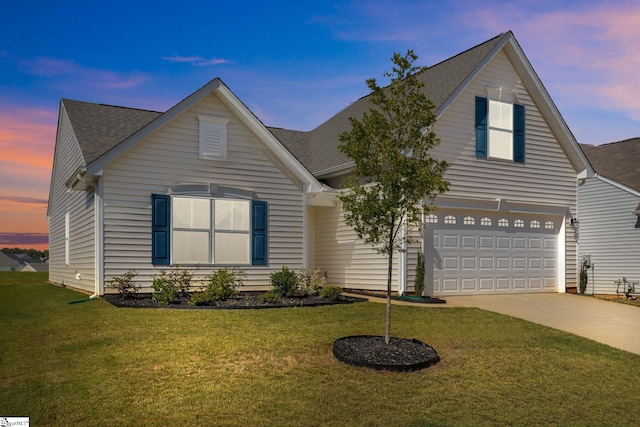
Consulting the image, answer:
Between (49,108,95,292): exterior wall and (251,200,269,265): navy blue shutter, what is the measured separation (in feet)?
13.6

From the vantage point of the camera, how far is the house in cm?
1425

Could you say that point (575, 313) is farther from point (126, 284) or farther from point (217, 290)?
point (126, 284)

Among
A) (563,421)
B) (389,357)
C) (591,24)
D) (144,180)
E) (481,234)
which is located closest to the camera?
(563,421)

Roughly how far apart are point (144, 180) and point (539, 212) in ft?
39.7

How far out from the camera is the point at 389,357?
27.3 ft

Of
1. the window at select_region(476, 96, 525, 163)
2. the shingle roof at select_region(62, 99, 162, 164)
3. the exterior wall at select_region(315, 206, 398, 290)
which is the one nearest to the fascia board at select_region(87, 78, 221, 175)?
the shingle roof at select_region(62, 99, 162, 164)

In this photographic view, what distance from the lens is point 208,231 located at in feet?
49.3

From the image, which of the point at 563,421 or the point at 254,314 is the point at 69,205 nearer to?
the point at 254,314

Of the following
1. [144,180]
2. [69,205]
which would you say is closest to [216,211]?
[144,180]

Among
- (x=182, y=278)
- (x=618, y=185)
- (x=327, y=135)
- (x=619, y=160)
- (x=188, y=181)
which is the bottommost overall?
(x=182, y=278)

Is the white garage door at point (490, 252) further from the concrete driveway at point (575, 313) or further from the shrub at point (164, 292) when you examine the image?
the shrub at point (164, 292)

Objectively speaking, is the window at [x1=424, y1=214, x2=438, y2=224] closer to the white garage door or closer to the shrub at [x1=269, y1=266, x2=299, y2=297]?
the white garage door

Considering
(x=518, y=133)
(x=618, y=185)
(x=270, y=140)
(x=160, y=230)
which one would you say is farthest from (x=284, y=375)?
(x=618, y=185)

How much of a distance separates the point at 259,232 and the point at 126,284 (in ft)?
12.7
